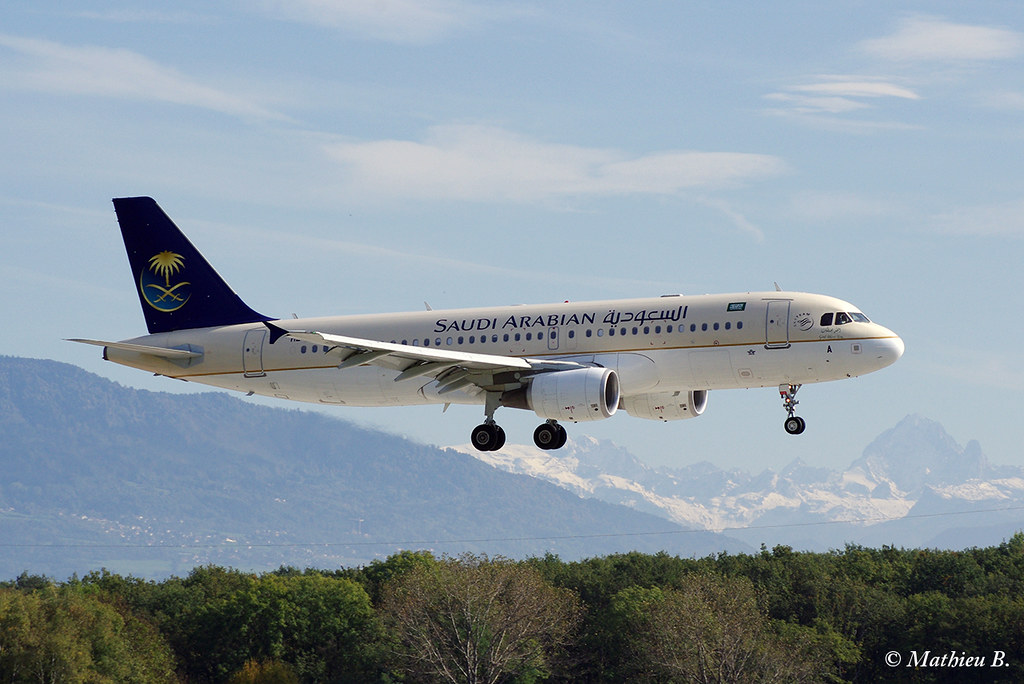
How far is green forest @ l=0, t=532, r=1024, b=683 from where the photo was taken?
93750mm

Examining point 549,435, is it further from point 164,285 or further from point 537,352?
point 164,285

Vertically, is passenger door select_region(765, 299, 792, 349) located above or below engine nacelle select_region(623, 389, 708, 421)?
above

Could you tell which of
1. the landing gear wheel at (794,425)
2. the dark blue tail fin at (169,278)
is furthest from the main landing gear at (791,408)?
the dark blue tail fin at (169,278)

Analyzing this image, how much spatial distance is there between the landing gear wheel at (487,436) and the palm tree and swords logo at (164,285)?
52.2ft

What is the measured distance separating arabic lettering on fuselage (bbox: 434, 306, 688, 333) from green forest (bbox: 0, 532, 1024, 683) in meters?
41.4

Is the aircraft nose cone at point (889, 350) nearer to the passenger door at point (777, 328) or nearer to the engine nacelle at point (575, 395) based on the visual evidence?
the passenger door at point (777, 328)

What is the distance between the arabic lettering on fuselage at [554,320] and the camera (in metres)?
51.3

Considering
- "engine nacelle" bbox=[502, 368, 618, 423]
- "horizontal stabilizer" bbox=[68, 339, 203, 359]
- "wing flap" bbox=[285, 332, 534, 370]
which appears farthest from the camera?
"horizontal stabilizer" bbox=[68, 339, 203, 359]

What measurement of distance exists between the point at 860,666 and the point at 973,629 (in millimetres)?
9490

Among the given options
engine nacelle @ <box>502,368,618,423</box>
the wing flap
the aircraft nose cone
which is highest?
the aircraft nose cone

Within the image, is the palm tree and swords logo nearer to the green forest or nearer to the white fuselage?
the white fuselage

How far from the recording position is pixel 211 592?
13850cm

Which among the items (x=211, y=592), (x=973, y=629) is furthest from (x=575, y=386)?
(x=211, y=592)

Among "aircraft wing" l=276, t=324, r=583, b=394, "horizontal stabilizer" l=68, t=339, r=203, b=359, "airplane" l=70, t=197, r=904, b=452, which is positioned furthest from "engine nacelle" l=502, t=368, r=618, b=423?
"horizontal stabilizer" l=68, t=339, r=203, b=359
